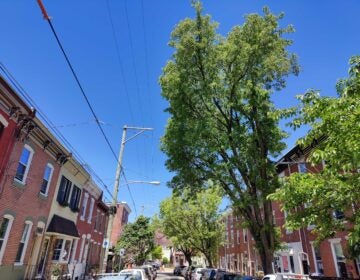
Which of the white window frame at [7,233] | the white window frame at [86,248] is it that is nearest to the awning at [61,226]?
the white window frame at [7,233]

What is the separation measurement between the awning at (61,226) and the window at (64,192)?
99 cm

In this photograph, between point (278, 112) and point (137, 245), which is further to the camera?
point (137, 245)

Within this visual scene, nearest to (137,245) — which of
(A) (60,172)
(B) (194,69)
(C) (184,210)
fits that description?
(C) (184,210)

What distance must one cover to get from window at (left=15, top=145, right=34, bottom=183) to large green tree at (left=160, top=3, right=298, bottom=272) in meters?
7.39

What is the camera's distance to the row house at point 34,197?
11.9 metres

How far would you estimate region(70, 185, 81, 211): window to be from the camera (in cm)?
1985

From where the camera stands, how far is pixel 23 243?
45.8 ft

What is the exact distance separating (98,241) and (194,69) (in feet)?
72.1

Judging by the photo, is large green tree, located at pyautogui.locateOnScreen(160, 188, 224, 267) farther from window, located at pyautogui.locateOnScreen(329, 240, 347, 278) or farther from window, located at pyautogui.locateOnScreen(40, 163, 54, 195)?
window, located at pyautogui.locateOnScreen(40, 163, 54, 195)

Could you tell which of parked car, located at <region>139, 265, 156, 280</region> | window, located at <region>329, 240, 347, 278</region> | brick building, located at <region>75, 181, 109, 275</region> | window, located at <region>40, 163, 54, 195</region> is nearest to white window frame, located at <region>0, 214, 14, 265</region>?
window, located at <region>40, 163, 54, 195</region>

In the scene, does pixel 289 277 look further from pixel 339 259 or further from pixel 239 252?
pixel 239 252

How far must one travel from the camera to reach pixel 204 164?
1623 centimetres

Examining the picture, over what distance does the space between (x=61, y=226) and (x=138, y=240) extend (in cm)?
2846

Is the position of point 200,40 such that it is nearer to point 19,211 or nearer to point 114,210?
point 114,210
